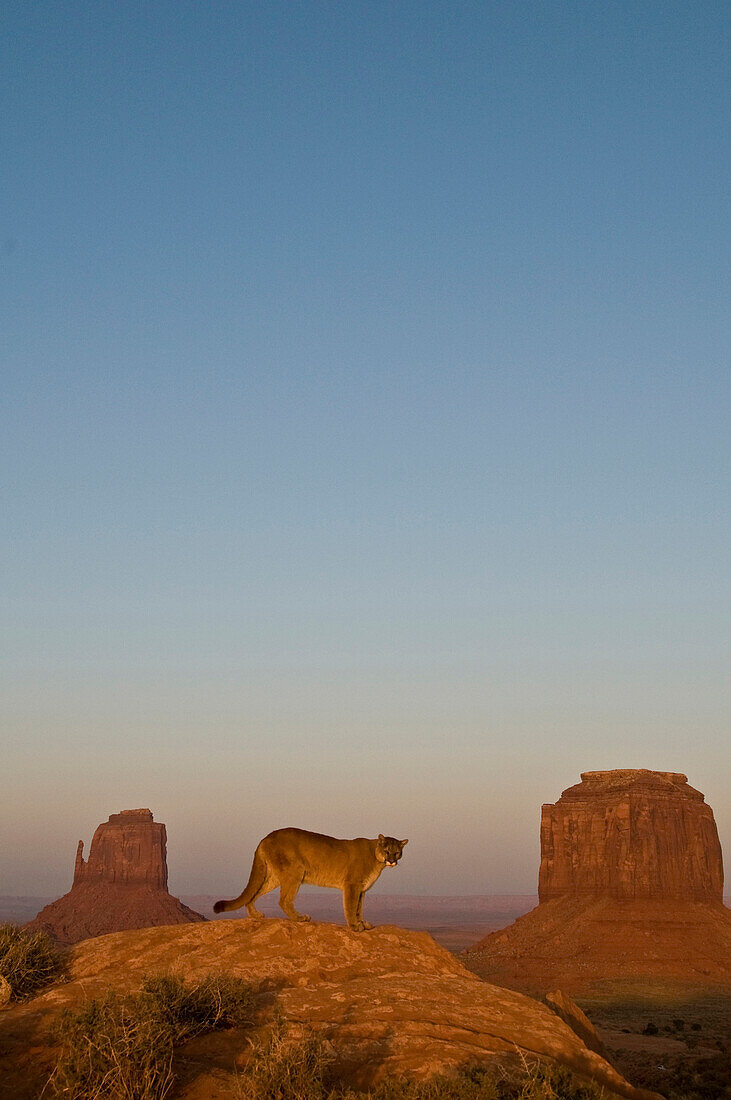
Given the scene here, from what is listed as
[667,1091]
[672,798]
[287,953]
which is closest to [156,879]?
[672,798]

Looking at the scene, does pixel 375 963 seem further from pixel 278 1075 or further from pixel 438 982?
pixel 278 1075

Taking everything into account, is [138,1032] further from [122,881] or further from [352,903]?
[122,881]

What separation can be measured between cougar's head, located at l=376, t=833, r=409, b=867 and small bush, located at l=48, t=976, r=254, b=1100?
16.7ft

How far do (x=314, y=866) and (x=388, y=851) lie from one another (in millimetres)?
1386

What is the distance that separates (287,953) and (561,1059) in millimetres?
4612

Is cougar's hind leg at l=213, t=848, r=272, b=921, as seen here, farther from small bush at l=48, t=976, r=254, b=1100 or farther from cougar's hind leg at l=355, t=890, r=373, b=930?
small bush at l=48, t=976, r=254, b=1100

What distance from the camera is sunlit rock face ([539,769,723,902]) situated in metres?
123

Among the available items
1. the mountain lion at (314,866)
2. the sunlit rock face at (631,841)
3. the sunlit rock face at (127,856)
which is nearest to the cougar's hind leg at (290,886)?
the mountain lion at (314,866)

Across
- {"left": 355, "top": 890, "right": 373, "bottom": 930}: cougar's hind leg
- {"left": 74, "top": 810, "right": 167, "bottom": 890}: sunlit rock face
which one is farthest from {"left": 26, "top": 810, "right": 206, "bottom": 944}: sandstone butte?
{"left": 355, "top": 890, "right": 373, "bottom": 930}: cougar's hind leg

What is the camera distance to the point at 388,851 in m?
17.6

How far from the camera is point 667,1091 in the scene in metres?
26.3

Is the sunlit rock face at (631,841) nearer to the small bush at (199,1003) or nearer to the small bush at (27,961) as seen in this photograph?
the small bush at (27,961)

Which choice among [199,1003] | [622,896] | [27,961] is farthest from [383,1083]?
[622,896]

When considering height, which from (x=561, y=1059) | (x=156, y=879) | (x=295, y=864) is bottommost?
(x=156, y=879)
